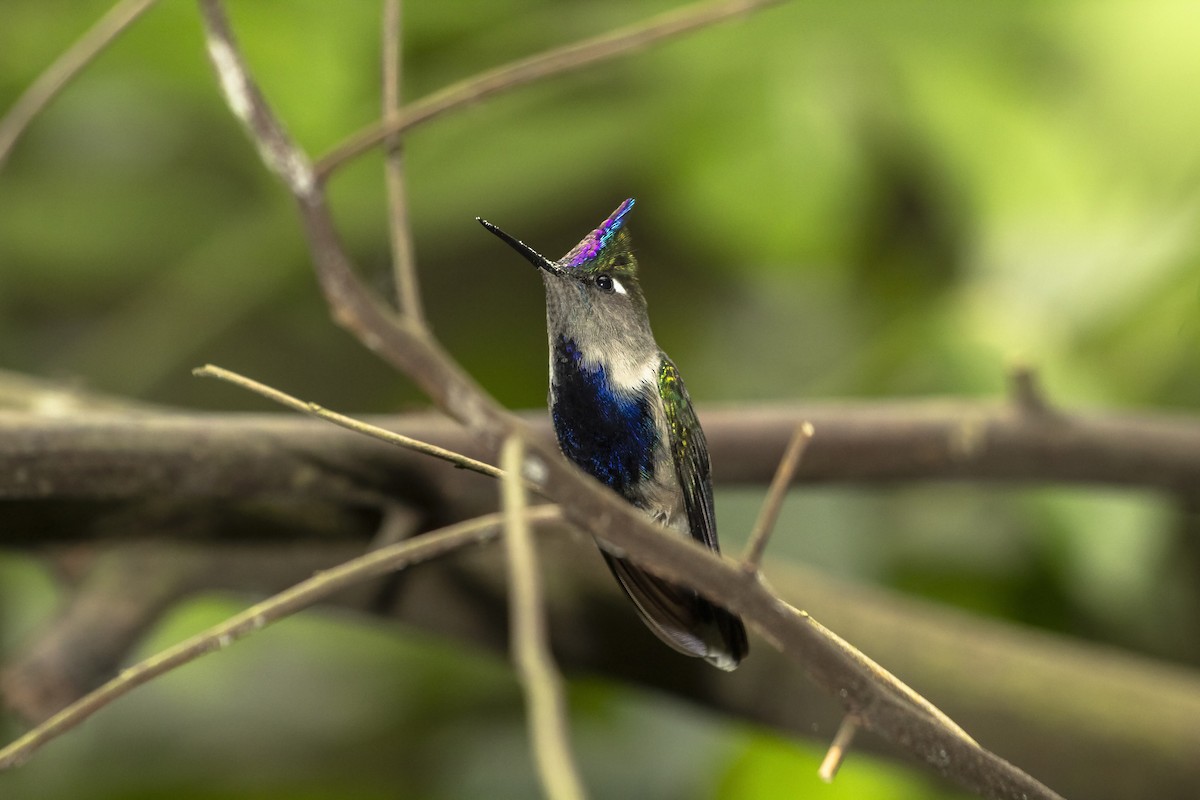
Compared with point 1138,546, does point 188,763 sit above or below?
below

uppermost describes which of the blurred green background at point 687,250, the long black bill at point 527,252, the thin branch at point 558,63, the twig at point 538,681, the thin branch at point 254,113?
the blurred green background at point 687,250

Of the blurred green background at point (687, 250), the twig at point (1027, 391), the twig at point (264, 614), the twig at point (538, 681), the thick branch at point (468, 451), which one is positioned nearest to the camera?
the twig at point (538, 681)

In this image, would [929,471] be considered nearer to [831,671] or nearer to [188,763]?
[831,671]

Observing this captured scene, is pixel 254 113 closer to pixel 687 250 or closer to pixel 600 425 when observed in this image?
pixel 600 425

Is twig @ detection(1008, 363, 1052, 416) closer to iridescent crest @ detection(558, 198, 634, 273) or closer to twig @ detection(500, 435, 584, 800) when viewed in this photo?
iridescent crest @ detection(558, 198, 634, 273)

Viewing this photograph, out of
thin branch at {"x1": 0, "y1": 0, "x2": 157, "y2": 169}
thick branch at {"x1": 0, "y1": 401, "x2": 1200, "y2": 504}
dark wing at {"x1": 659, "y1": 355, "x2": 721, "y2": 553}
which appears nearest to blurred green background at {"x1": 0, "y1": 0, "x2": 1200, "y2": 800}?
thick branch at {"x1": 0, "y1": 401, "x2": 1200, "y2": 504}

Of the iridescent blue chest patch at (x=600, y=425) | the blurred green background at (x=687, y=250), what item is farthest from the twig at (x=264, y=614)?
the blurred green background at (x=687, y=250)

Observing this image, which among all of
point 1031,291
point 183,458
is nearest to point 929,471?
point 183,458

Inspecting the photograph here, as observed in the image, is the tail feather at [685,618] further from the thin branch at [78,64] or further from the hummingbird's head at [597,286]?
the thin branch at [78,64]
